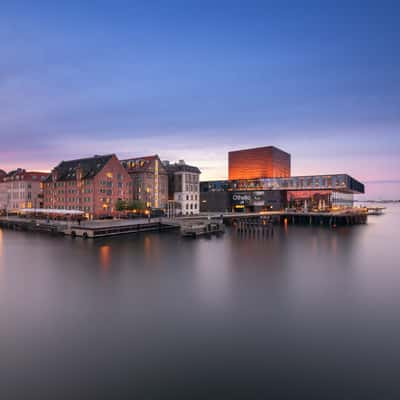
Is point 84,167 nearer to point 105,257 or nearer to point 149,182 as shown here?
point 149,182

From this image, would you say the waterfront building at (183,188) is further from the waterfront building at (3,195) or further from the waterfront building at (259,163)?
the waterfront building at (259,163)

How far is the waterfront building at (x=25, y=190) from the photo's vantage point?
81125mm

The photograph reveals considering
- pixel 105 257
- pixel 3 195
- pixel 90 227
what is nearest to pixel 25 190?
pixel 3 195

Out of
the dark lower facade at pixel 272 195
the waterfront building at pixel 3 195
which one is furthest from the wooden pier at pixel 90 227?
the dark lower facade at pixel 272 195

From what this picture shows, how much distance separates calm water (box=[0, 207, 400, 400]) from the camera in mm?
10352

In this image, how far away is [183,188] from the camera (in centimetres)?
7838

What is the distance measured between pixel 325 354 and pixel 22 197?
90.7m

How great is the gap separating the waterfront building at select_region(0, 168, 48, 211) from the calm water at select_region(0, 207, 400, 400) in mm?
58646

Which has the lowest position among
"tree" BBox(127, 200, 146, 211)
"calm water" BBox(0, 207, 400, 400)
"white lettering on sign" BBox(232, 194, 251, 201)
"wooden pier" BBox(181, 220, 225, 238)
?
"calm water" BBox(0, 207, 400, 400)

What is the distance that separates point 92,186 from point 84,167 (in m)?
8.34

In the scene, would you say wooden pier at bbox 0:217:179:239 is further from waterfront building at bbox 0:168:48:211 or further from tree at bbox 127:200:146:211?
waterfront building at bbox 0:168:48:211

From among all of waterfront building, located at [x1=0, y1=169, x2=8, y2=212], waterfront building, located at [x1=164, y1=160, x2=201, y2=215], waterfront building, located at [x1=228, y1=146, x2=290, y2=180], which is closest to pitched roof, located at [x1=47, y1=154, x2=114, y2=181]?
waterfront building, located at [x1=164, y1=160, x2=201, y2=215]

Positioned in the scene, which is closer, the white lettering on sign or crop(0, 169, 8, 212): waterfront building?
crop(0, 169, 8, 212): waterfront building

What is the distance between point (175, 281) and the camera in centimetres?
2406
